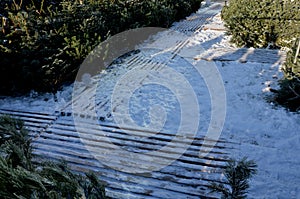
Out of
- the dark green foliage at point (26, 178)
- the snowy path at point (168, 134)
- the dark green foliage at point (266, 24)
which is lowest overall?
the snowy path at point (168, 134)

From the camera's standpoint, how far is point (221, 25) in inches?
475

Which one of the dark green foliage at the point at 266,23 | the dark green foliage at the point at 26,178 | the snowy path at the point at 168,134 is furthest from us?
the dark green foliage at the point at 266,23

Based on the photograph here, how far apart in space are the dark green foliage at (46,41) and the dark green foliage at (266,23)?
4.32m

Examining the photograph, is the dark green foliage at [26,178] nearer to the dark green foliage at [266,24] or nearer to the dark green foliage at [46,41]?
the dark green foliage at [46,41]

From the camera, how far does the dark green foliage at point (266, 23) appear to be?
27.7ft

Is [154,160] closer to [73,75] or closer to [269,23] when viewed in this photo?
[73,75]

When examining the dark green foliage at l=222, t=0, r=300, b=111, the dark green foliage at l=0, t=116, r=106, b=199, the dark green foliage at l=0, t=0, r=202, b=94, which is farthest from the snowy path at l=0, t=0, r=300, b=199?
the dark green foliage at l=0, t=116, r=106, b=199

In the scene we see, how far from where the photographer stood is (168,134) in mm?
4965

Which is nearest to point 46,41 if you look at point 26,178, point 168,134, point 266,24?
point 168,134

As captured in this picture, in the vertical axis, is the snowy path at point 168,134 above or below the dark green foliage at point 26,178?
below

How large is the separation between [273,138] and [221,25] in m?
8.34

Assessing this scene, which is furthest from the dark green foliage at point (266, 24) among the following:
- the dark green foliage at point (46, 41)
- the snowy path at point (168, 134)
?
the dark green foliage at point (46, 41)

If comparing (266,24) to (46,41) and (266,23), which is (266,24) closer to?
(266,23)

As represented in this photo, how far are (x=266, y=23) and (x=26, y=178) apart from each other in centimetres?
873
